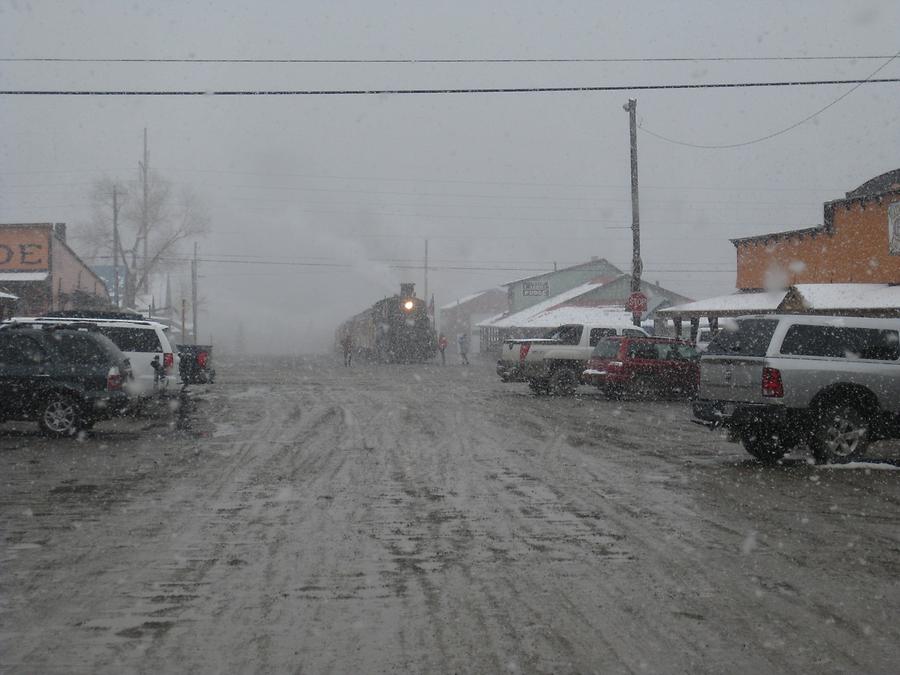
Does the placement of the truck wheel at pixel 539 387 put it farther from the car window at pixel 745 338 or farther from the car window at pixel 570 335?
the car window at pixel 745 338

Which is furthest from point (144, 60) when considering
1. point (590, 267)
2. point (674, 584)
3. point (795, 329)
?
point (590, 267)

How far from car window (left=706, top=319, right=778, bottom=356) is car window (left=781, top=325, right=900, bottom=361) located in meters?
0.26

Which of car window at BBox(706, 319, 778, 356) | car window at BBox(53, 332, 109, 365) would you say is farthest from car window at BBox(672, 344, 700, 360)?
car window at BBox(53, 332, 109, 365)

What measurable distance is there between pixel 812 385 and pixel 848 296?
13.9m

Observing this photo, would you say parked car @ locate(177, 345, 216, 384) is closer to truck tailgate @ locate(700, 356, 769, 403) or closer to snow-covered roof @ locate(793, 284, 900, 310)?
truck tailgate @ locate(700, 356, 769, 403)

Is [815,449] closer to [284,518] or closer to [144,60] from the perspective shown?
[284,518]

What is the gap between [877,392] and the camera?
1237 cm

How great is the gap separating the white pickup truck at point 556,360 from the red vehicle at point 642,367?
1515mm

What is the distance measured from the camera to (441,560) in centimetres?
688

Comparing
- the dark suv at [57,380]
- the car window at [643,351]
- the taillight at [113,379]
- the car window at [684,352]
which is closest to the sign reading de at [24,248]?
the car window at [643,351]

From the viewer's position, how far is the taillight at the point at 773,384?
39.1 ft

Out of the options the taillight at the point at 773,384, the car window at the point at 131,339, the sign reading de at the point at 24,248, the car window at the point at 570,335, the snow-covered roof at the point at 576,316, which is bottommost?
the taillight at the point at 773,384

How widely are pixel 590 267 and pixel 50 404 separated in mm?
77519

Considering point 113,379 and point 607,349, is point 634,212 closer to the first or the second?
point 607,349
